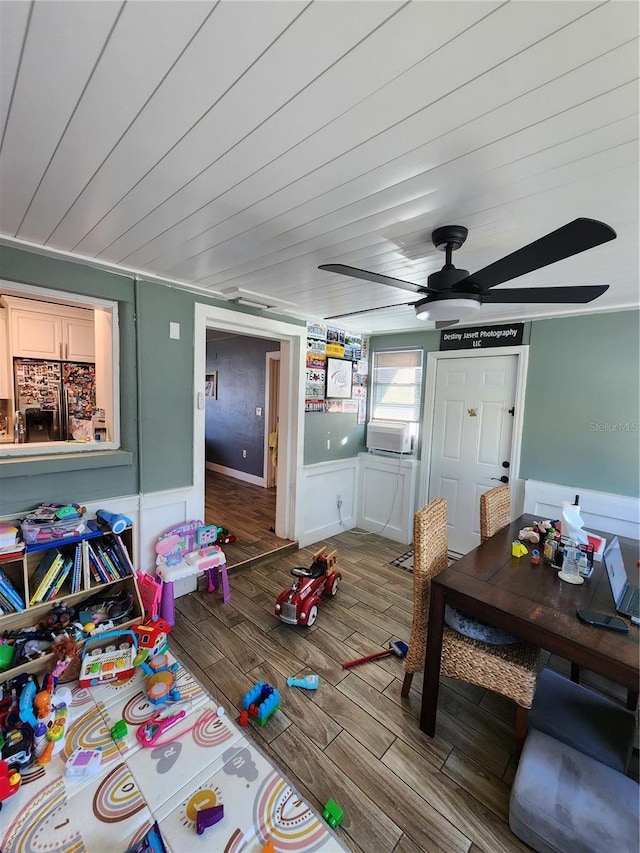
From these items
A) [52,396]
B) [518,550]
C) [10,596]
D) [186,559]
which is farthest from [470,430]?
[52,396]

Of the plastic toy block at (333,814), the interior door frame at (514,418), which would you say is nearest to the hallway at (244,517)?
the interior door frame at (514,418)

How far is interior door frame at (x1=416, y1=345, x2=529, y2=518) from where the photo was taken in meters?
3.15

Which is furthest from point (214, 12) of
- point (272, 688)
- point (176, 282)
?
point (272, 688)

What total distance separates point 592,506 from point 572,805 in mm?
2087

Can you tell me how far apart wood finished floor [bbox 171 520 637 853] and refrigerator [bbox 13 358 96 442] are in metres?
2.12

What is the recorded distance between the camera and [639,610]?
56.6 inches

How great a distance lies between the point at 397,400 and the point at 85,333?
11.0 feet

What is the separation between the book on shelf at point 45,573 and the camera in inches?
76.4

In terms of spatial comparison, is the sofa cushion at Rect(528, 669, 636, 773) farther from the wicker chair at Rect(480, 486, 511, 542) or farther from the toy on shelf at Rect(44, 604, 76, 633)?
the toy on shelf at Rect(44, 604, 76, 633)

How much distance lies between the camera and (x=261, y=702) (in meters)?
1.77

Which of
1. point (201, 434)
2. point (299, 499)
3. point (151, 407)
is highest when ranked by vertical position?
point (151, 407)

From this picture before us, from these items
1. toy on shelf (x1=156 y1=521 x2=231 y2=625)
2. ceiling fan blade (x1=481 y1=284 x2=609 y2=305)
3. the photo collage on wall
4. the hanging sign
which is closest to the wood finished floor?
toy on shelf (x1=156 y1=521 x2=231 y2=625)

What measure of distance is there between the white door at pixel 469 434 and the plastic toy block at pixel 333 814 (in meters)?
2.62

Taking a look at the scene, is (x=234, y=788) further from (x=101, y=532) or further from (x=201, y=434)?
(x=201, y=434)
